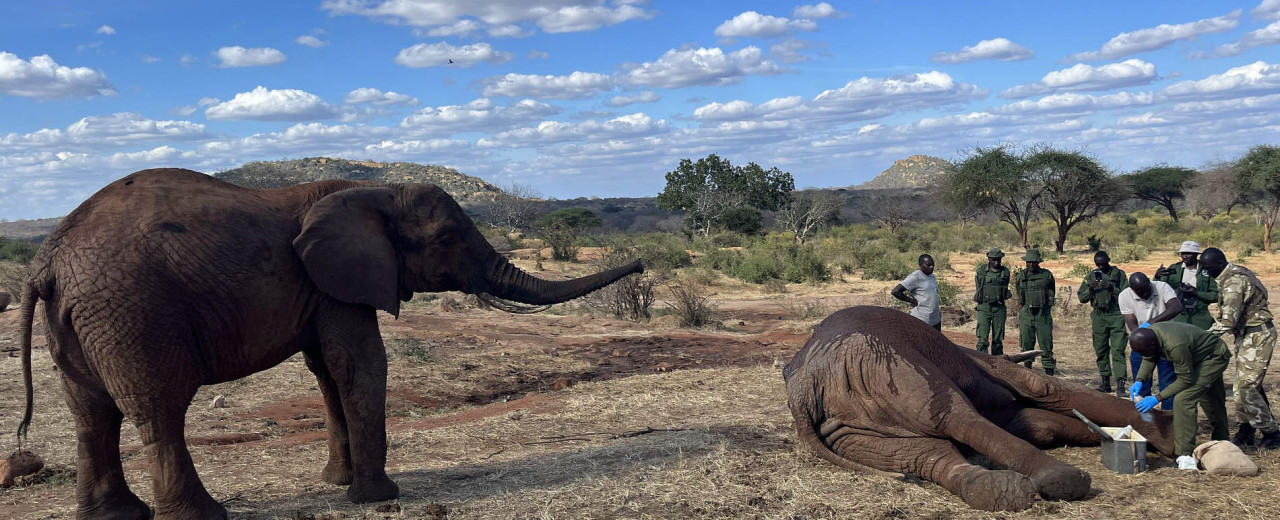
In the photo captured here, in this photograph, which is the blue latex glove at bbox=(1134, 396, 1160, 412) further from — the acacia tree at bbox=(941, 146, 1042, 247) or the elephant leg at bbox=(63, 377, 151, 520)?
the acacia tree at bbox=(941, 146, 1042, 247)

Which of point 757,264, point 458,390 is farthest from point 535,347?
point 757,264

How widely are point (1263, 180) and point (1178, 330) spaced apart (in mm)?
30984

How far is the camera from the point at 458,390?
11.1 m

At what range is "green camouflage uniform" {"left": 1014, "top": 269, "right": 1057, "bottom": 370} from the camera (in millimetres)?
10359

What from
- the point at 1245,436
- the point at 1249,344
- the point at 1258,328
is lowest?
the point at 1245,436

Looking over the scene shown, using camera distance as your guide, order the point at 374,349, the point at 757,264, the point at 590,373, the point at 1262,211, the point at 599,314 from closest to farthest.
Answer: the point at 374,349
the point at 590,373
the point at 599,314
the point at 757,264
the point at 1262,211

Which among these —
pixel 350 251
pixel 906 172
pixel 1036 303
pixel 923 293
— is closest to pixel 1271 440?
pixel 923 293

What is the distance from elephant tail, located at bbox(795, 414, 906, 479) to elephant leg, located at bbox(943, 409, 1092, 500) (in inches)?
22.0

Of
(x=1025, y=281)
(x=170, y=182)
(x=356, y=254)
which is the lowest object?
(x=1025, y=281)

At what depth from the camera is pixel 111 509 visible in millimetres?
5449

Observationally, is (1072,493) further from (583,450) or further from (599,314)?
(599,314)

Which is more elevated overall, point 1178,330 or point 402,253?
point 402,253

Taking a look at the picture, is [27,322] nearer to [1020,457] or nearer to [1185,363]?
[1020,457]

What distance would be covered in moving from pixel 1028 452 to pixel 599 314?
1346 centimetres
